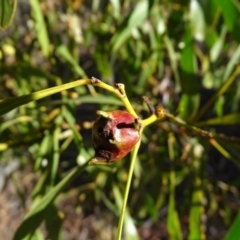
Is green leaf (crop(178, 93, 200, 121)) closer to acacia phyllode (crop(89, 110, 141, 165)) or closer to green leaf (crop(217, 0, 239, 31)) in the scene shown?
green leaf (crop(217, 0, 239, 31))

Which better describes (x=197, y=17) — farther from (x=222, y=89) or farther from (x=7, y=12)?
(x=7, y=12)

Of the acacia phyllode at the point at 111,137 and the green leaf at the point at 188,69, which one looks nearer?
the acacia phyllode at the point at 111,137

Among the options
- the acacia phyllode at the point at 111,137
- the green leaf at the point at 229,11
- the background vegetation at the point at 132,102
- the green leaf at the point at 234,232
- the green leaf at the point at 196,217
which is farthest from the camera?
the green leaf at the point at 196,217

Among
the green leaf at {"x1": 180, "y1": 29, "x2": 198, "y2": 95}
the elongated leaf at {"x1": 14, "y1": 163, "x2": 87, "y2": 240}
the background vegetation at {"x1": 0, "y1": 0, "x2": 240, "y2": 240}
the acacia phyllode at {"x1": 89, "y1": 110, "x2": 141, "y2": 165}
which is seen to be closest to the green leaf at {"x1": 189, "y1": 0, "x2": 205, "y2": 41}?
the background vegetation at {"x1": 0, "y1": 0, "x2": 240, "y2": 240}

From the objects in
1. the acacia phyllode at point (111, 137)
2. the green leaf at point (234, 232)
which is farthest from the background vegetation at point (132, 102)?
the acacia phyllode at point (111, 137)

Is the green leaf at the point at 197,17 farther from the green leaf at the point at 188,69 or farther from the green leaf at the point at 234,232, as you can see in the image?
the green leaf at the point at 234,232

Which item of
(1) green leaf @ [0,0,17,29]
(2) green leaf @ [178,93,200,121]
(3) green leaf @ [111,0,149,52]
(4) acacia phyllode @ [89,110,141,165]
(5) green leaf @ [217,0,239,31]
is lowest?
(2) green leaf @ [178,93,200,121]
